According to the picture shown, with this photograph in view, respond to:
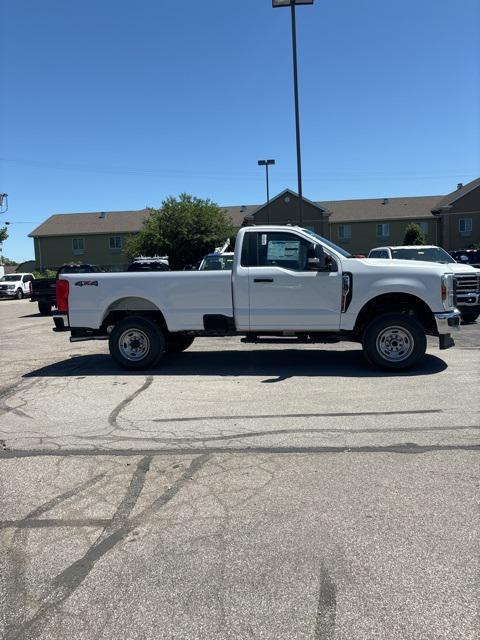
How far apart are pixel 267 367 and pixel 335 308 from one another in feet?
4.93

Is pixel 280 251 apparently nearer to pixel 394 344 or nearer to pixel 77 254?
pixel 394 344

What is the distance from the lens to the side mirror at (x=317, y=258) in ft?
26.2

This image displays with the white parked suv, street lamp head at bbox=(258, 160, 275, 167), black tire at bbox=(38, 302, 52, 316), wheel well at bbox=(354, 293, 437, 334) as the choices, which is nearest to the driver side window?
wheel well at bbox=(354, 293, 437, 334)

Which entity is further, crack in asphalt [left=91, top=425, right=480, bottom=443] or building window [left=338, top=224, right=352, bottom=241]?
building window [left=338, top=224, right=352, bottom=241]

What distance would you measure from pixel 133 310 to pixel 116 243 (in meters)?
50.0

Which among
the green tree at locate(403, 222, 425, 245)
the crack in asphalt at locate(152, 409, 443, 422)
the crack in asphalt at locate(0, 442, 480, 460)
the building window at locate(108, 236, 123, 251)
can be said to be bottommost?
the crack in asphalt at locate(0, 442, 480, 460)

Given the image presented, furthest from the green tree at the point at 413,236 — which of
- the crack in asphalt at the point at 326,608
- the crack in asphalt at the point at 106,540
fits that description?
the crack in asphalt at the point at 326,608

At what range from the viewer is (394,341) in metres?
8.04

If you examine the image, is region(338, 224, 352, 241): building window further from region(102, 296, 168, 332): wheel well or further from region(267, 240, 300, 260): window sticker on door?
region(102, 296, 168, 332): wheel well

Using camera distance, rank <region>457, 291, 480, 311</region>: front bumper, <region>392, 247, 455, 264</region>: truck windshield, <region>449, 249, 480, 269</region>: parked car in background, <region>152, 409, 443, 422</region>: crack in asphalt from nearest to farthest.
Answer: <region>152, 409, 443, 422</region>: crack in asphalt < <region>457, 291, 480, 311</region>: front bumper < <region>392, 247, 455, 264</region>: truck windshield < <region>449, 249, 480, 269</region>: parked car in background

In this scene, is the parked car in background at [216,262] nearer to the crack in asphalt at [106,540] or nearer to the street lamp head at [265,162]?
the crack in asphalt at [106,540]

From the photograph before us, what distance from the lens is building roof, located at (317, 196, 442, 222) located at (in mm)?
51625

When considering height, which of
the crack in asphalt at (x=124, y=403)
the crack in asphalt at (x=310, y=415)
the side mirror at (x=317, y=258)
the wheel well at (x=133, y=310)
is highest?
the side mirror at (x=317, y=258)

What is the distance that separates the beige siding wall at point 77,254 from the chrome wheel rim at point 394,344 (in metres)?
50.7
